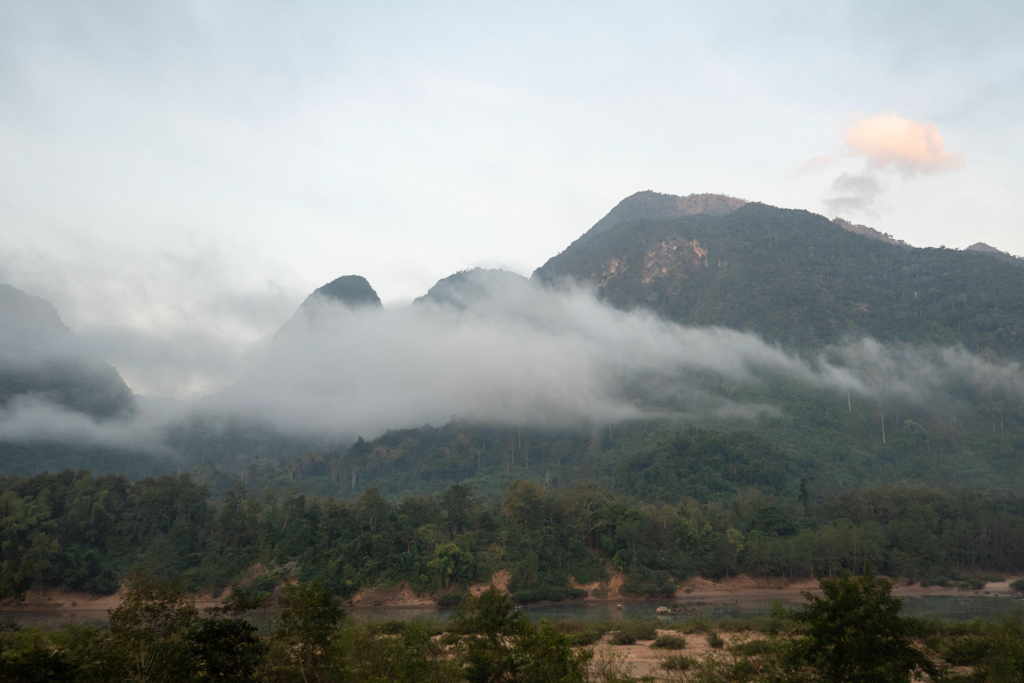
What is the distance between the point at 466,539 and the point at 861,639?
55417 millimetres

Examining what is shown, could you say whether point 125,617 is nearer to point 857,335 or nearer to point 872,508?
point 872,508

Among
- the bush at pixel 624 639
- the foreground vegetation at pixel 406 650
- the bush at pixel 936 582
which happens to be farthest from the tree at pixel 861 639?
the bush at pixel 936 582

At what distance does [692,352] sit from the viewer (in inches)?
6678

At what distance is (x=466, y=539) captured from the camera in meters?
63.9

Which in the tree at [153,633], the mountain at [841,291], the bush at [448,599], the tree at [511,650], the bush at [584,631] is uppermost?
the mountain at [841,291]

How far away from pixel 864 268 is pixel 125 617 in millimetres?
206588

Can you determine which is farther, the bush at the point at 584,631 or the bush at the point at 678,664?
the bush at the point at 584,631

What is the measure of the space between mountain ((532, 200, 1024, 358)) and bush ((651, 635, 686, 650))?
481 ft

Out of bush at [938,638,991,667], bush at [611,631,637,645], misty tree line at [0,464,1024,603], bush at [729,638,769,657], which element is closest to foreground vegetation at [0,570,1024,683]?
bush at [938,638,991,667]

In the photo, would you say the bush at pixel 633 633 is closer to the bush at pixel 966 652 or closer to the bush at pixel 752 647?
the bush at pixel 752 647

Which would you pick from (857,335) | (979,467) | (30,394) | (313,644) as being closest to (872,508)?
(979,467)

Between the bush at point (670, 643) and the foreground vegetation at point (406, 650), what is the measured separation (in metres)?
11.4

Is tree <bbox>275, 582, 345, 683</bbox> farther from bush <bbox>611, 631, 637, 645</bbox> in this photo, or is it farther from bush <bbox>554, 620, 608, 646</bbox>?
bush <bbox>611, 631, 637, 645</bbox>

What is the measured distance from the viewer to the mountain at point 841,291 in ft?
502
